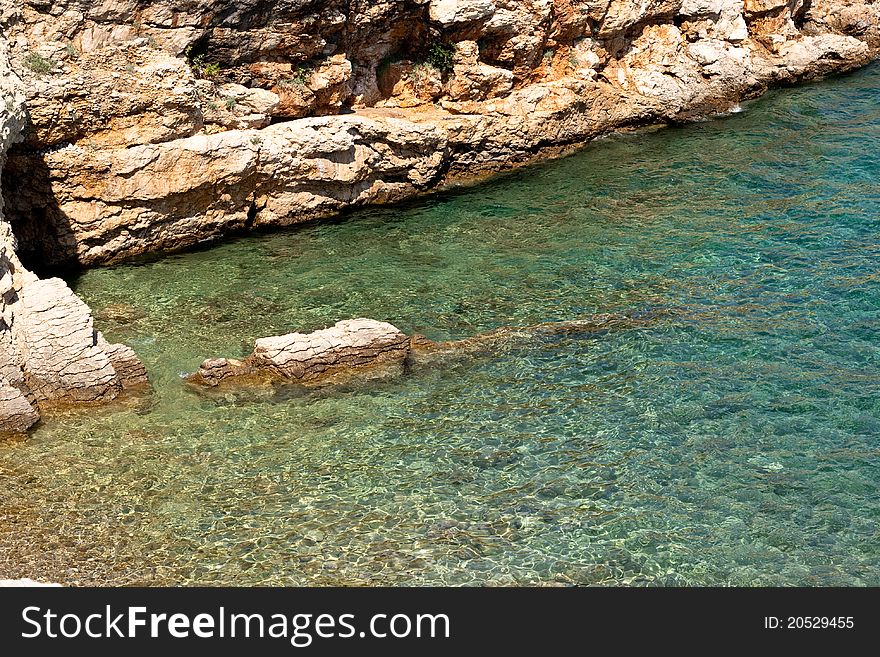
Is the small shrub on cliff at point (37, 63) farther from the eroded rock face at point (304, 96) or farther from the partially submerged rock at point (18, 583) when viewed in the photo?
the partially submerged rock at point (18, 583)

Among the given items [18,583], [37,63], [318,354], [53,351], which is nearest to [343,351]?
[318,354]

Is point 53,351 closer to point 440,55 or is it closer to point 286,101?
point 286,101

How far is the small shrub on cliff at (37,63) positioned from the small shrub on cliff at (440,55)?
881cm

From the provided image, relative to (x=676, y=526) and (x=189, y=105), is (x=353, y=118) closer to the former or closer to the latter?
(x=189, y=105)

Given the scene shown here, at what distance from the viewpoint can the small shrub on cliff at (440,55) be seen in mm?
23281

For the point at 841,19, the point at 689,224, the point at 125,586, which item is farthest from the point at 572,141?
the point at 125,586

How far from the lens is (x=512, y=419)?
14.4 metres

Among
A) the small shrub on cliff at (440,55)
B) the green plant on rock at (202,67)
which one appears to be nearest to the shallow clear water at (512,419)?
the green plant on rock at (202,67)

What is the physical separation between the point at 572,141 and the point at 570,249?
6.26 m

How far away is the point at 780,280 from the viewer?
17953 mm

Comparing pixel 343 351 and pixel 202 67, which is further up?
pixel 202 67

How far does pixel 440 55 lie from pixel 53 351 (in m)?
Result: 12.3

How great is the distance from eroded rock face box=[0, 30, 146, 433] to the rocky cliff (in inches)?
2.0

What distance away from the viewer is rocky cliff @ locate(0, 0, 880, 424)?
18297 mm
